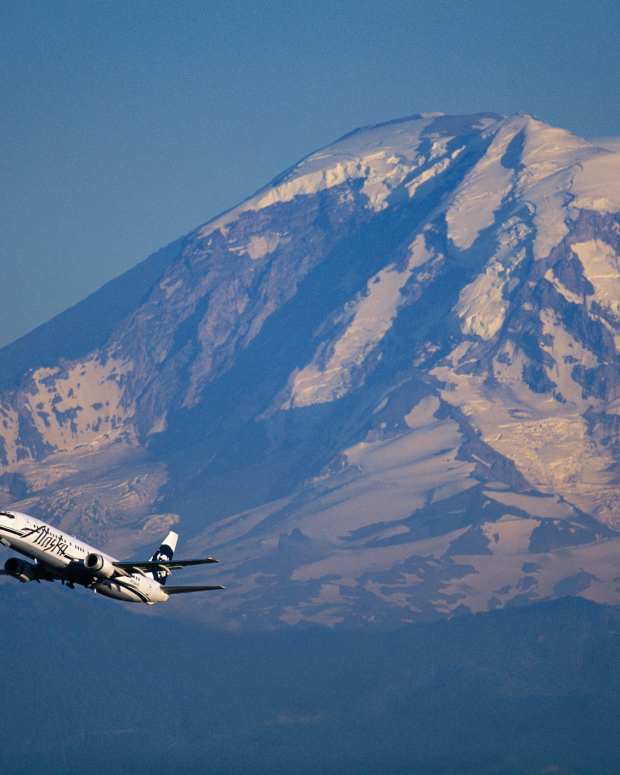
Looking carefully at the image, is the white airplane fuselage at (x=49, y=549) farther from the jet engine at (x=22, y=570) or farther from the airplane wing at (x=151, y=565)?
the airplane wing at (x=151, y=565)

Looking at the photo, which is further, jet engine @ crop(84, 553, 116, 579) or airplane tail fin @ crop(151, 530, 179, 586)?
airplane tail fin @ crop(151, 530, 179, 586)

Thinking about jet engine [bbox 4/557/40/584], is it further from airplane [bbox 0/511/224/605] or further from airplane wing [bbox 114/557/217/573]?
airplane wing [bbox 114/557/217/573]

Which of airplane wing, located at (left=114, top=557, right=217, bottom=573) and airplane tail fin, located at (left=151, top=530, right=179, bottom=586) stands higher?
airplane tail fin, located at (left=151, top=530, right=179, bottom=586)

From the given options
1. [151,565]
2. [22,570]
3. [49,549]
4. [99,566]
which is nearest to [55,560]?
[49,549]

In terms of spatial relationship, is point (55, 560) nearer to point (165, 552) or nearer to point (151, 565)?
point (151, 565)

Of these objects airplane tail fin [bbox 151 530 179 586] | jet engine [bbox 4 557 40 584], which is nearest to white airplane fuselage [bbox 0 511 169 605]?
jet engine [bbox 4 557 40 584]
